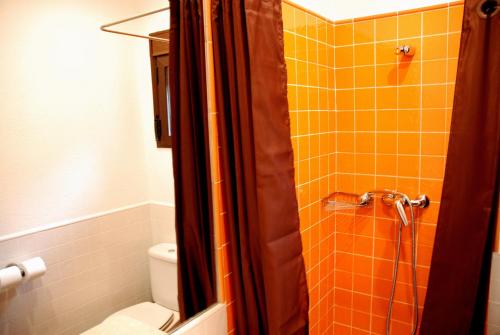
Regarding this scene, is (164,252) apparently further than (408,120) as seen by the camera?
No

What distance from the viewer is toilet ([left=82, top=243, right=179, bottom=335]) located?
122 cm

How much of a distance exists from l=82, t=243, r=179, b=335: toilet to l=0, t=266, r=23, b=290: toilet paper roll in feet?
1.05

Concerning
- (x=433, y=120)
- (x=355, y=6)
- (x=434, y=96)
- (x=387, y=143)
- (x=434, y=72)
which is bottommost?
(x=387, y=143)

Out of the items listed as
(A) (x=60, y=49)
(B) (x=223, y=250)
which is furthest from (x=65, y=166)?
(B) (x=223, y=250)

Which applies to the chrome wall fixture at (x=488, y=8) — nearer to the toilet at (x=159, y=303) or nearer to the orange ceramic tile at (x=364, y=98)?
the orange ceramic tile at (x=364, y=98)

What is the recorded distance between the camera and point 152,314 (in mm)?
1275

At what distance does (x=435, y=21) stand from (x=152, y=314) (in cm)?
173

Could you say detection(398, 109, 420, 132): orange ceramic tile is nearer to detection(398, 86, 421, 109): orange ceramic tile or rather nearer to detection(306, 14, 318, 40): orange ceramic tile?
detection(398, 86, 421, 109): orange ceramic tile

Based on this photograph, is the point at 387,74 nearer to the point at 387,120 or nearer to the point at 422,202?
the point at 387,120

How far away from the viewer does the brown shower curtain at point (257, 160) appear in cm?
127

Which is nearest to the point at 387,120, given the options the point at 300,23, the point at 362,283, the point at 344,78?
the point at 344,78

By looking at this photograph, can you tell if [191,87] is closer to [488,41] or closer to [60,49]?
[60,49]

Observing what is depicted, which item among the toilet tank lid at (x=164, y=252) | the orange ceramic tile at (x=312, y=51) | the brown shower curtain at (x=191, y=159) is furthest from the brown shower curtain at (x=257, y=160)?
the orange ceramic tile at (x=312, y=51)

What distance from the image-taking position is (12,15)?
95cm
